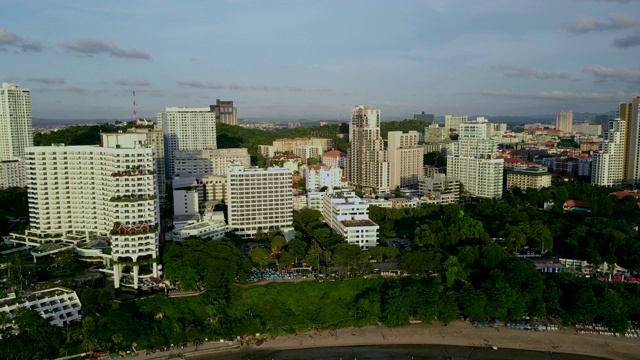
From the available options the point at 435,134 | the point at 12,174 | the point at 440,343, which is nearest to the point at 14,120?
the point at 12,174

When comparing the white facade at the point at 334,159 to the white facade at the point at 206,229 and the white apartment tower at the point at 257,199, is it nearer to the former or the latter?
the white apartment tower at the point at 257,199

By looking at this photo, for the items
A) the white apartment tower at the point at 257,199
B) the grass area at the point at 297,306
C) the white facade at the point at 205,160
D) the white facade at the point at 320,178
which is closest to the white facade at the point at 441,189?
the white facade at the point at 320,178

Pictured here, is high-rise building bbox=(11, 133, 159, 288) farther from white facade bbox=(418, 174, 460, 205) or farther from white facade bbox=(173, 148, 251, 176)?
white facade bbox=(418, 174, 460, 205)

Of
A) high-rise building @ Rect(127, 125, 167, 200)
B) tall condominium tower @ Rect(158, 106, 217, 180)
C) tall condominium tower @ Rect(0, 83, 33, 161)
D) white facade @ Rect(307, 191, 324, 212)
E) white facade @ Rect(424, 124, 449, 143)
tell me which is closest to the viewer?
white facade @ Rect(307, 191, 324, 212)

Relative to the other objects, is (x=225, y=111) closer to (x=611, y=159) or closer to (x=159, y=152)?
(x=159, y=152)

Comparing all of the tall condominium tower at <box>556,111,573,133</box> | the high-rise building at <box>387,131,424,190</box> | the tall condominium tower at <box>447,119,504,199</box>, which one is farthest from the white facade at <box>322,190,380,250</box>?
the tall condominium tower at <box>556,111,573,133</box>

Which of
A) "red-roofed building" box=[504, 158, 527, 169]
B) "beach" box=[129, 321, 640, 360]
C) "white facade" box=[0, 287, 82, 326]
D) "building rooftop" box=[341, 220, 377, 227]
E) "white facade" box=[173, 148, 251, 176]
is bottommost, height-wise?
"beach" box=[129, 321, 640, 360]

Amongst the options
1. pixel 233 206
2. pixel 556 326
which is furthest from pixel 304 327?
pixel 233 206
